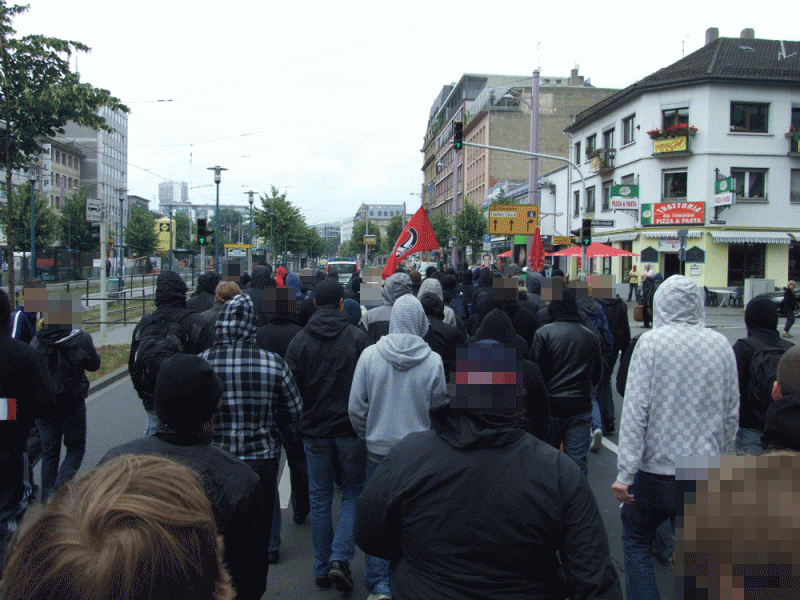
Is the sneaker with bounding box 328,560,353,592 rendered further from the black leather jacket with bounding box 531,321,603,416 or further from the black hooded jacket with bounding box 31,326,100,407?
the black hooded jacket with bounding box 31,326,100,407

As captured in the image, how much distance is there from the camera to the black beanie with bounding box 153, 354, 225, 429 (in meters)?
2.50

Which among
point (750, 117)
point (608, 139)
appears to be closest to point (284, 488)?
point (750, 117)

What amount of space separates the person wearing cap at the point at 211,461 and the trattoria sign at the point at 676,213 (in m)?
33.5

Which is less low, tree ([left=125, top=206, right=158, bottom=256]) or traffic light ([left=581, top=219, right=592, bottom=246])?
tree ([left=125, top=206, right=158, bottom=256])

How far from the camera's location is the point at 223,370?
371 cm

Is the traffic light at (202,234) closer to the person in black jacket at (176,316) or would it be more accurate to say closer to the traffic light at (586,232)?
the traffic light at (586,232)

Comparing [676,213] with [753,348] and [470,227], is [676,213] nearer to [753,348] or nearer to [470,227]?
Answer: [470,227]

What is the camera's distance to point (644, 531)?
361cm

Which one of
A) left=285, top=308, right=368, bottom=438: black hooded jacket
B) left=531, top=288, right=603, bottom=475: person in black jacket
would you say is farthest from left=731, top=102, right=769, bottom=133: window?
left=285, top=308, right=368, bottom=438: black hooded jacket

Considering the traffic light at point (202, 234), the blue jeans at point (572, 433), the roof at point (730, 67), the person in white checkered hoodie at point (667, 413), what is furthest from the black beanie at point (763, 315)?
the roof at point (730, 67)

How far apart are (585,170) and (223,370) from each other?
41.6 meters

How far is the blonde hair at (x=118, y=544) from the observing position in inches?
41.9

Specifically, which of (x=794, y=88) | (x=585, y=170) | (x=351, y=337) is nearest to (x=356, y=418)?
(x=351, y=337)

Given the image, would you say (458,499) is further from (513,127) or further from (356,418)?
(513,127)
